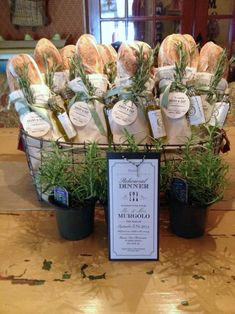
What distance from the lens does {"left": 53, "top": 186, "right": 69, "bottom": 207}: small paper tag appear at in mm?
665

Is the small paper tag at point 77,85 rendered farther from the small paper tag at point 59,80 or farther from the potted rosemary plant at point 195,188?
the potted rosemary plant at point 195,188

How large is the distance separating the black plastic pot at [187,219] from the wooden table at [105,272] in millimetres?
16

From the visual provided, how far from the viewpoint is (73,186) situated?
67cm

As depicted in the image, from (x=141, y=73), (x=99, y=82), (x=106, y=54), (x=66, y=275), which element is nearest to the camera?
(x=66, y=275)

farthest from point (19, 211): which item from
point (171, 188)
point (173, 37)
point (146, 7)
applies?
point (146, 7)

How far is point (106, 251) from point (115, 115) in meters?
0.29

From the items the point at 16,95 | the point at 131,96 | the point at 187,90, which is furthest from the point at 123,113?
the point at 16,95

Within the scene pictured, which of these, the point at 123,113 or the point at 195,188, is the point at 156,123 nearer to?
the point at 123,113

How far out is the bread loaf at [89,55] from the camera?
84 cm

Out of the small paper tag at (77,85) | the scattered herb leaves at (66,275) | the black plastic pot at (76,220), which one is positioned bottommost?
the scattered herb leaves at (66,275)

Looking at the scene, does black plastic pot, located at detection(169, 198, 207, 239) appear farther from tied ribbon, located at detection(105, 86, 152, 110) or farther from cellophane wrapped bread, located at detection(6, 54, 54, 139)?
cellophane wrapped bread, located at detection(6, 54, 54, 139)

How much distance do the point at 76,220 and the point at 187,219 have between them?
22 centimetres

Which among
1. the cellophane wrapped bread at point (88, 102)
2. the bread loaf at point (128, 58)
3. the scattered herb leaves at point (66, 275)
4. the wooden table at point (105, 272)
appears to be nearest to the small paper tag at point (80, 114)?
the cellophane wrapped bread at point (88, 102)

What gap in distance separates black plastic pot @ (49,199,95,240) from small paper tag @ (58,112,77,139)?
7.1 inches
